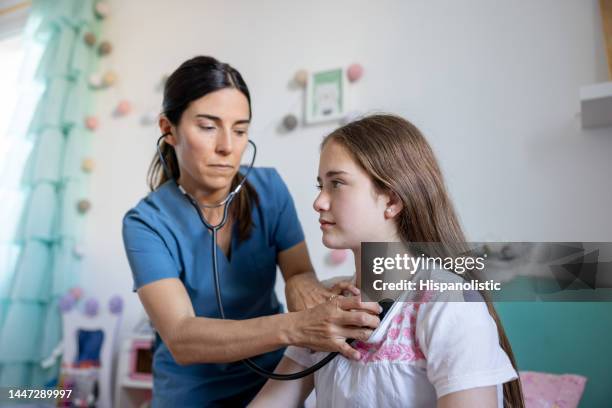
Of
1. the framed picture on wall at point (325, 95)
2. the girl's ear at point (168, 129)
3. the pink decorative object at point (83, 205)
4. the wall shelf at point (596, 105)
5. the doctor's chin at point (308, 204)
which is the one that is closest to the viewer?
the doctor's chin at point (308, 204)

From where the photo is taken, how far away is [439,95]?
184 cm

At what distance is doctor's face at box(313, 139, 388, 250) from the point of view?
89cm

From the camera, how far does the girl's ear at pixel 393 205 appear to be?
903 mm

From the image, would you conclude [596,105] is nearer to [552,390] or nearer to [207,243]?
[552,390]

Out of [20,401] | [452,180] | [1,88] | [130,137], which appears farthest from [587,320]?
[1,88]

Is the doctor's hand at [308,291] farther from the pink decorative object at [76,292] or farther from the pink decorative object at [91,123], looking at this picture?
the pink decorative object at [91,123]

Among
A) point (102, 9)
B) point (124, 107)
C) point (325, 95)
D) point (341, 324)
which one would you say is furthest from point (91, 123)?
point (341, 324)

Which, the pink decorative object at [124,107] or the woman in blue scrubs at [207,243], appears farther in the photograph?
the pink decorative object at [124,107]

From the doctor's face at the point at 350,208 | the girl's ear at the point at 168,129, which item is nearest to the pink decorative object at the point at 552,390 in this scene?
the doctor's face at the point at 350,208

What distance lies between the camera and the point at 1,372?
2.28m

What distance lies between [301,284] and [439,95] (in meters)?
1.11

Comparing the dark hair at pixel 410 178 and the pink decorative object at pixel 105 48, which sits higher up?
the pink decorative object at pixel 105 48

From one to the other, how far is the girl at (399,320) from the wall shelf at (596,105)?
0.73 meters

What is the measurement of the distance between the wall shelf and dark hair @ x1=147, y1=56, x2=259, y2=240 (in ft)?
3.14
